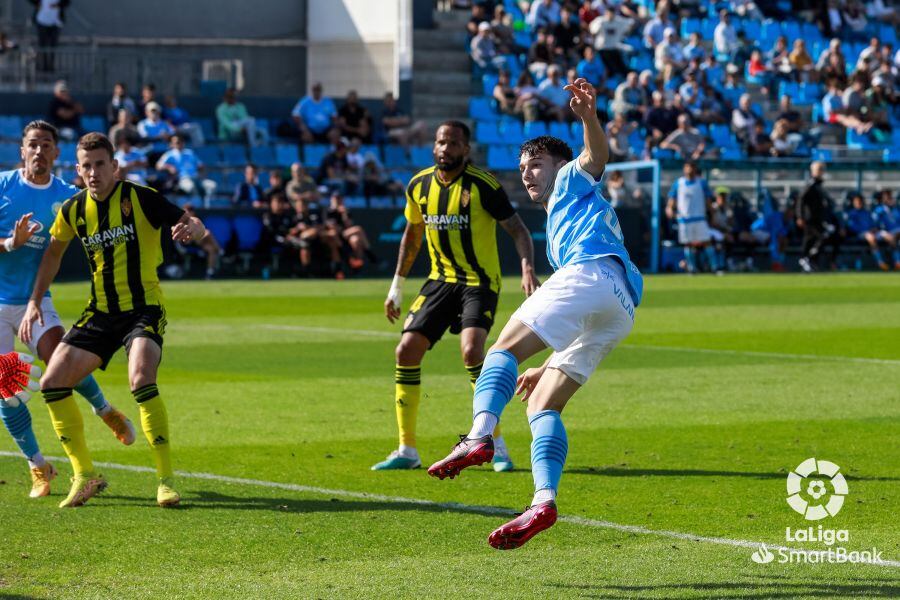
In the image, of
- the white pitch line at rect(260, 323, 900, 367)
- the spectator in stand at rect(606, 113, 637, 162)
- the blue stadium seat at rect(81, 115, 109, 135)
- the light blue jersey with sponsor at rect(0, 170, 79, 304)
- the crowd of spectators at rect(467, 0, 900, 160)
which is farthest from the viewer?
the crowd of spectators at rect(467, 0, 900, 160)

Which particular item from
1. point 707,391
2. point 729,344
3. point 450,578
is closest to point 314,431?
point 707,391

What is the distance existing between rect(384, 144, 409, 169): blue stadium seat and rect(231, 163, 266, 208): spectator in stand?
397cm

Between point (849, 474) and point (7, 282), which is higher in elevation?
point (7, 282)

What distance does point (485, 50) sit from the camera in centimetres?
3366

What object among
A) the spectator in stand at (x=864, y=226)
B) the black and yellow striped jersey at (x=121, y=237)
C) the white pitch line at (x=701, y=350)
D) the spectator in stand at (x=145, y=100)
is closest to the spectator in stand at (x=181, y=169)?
the spectator in stand at (x=145, y=100)

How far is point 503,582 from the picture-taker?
5844 millimetres

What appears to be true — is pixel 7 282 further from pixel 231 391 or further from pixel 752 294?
pixel 752 294

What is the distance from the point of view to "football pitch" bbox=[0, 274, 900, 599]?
5.93 meters

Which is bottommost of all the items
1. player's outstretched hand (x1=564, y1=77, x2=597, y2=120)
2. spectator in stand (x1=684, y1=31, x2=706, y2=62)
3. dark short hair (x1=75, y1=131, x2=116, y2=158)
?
dark short hair (x1=75, y1=131, x2=116, y2=158)

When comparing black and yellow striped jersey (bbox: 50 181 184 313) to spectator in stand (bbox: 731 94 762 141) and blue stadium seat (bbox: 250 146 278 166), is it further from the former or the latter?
spectator in stand (bbox: 731 94 762 141)

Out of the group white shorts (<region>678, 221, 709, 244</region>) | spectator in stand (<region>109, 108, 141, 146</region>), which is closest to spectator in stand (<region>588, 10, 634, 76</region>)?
white shorts (<region>678, 221, 709, 244</region>)

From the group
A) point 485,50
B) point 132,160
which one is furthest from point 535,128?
point 132,160

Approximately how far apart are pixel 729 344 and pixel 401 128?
645 inches

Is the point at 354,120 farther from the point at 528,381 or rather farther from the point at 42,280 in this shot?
the point at 528,381
